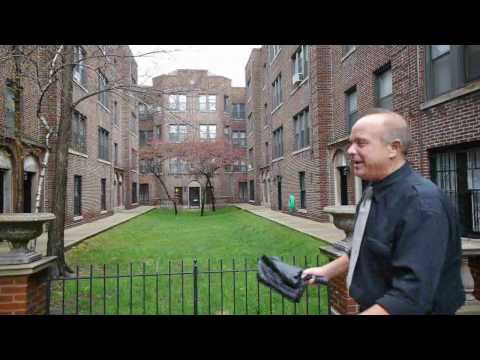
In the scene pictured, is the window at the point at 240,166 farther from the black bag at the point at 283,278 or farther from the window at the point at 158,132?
the black bag at the point at 283,278

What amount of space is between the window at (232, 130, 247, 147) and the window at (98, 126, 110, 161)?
20969 millimetres

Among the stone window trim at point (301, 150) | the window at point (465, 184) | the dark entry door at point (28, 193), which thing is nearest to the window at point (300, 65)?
the stone window trim at point (301, 150)

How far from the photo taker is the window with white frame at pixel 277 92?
23.7 meters

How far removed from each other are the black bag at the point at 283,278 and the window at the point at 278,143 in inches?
863

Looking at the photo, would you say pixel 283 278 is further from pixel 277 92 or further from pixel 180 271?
pixel 277 92

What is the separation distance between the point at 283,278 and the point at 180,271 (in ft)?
22.0

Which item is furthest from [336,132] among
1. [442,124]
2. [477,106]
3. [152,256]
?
[152,256]

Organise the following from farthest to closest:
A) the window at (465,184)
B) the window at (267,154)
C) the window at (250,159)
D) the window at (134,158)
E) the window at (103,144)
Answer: the window at (250,159) < the window at (134,158) < the window at (267,154) < the window at (103,144) < the window at (465,184)

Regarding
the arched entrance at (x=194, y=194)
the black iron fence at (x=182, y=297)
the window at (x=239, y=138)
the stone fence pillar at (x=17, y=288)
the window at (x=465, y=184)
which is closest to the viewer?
the stone fence pillar at (x=17, y=288)

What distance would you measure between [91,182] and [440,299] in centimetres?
2040

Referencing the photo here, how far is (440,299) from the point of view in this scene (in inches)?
64.6

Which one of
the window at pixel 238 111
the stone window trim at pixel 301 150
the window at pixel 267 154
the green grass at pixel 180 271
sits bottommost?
the green grass at pixel 180 271
